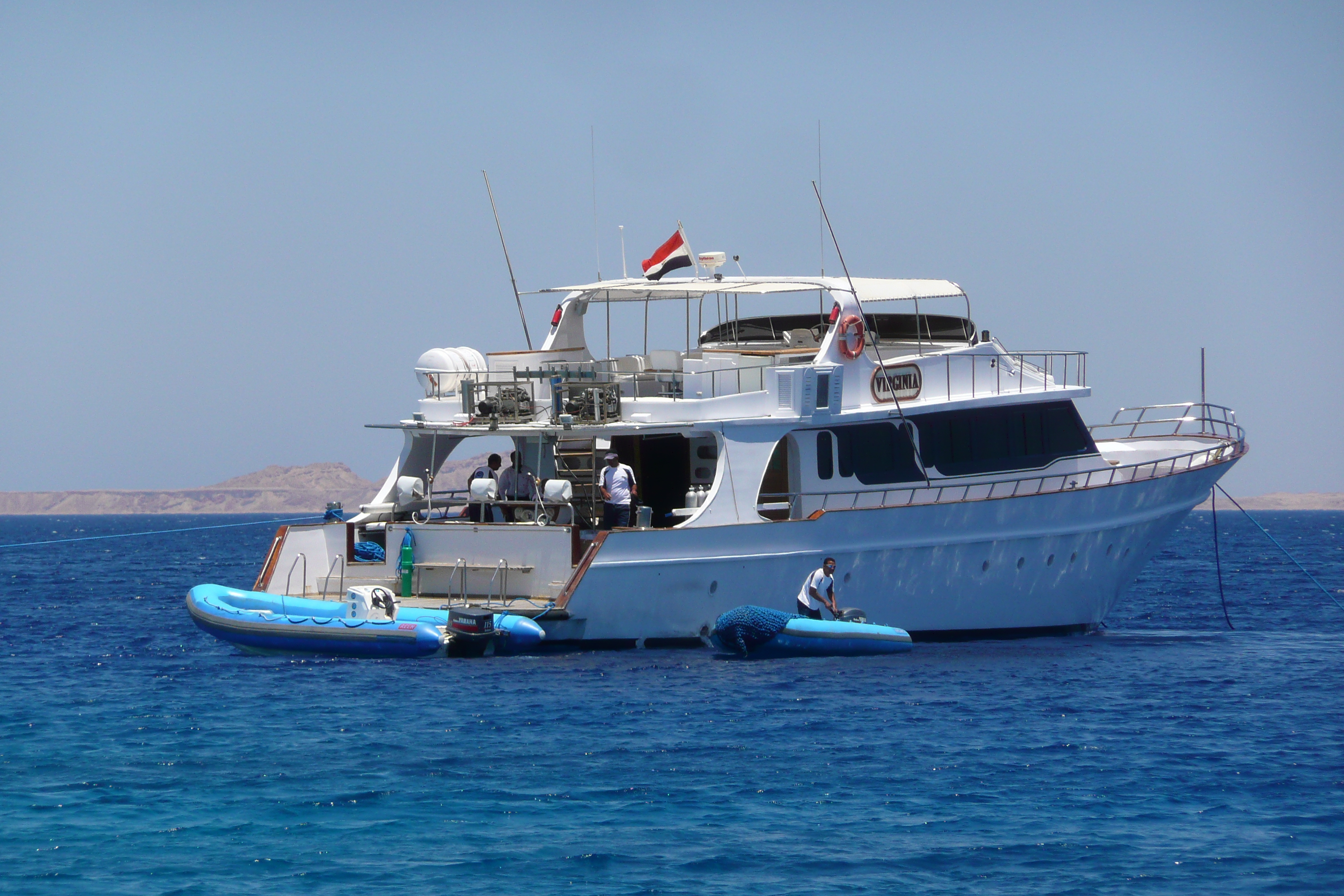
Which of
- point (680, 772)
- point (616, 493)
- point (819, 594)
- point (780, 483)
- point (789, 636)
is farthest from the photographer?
point (780, 483)

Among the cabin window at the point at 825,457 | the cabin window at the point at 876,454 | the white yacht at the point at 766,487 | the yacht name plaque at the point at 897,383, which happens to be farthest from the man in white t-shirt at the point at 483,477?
the yacht name plaque at the point at 897,383

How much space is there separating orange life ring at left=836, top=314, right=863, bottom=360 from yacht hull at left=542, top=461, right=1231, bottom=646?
204cm

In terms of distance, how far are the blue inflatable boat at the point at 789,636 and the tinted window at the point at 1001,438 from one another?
335 cm

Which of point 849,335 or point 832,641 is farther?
point 849,335

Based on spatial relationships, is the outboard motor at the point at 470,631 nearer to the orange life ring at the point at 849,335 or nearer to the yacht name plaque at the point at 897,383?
the orange life ring at the point at 849,335

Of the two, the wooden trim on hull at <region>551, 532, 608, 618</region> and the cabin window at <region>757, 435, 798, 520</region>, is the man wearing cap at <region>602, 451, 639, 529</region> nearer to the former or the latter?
the wooden trim on hull at <region>551, 532, 608, 618</region>

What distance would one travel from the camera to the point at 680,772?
13.9 m

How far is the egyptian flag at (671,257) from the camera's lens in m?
21.8

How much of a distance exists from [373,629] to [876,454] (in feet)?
22.5

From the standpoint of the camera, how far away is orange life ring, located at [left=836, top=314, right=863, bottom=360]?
66.4 feet

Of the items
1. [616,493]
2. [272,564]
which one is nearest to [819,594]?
[616,493]

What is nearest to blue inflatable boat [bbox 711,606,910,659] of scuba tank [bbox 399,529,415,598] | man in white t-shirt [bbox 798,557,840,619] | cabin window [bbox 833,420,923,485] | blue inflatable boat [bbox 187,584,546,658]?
man in white t-shirt [bbox 798,557,840,619]

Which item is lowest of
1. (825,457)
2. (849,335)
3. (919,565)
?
(919,565)

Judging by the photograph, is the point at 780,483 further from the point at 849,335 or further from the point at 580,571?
the point at 580,571
